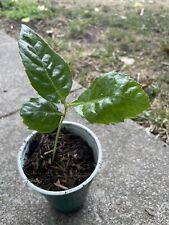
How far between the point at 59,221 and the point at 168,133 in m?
0.72

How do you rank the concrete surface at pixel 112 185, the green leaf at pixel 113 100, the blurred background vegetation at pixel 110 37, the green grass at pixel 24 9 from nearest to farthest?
the green leaf at pixel 113 100, the concrete surface at pixel 112 185, the blurred background vegetation at pixel 110 37, the green grass at pixel 24 9

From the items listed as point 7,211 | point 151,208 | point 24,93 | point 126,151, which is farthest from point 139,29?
point 7,211

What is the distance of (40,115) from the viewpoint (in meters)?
1.07

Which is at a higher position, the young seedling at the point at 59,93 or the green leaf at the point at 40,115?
the young seedling at the point at 59,93

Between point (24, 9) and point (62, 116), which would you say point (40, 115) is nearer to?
point (62, 116)

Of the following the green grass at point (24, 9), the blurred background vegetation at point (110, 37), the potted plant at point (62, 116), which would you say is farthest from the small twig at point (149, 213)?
the green grass at point (24, 9)

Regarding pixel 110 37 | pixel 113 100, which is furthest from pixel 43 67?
pixel 110 37

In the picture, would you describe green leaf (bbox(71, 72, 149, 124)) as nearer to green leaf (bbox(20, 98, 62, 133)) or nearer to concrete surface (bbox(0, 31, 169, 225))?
green leaf (bbox(20, 98, 62, 133))

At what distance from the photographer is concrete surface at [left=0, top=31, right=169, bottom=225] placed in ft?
4.50

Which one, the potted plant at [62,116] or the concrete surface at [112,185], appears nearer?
the potted plant at [62,116]

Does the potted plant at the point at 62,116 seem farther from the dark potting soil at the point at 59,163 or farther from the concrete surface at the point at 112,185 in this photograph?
the concrete surface at the point at 112,185

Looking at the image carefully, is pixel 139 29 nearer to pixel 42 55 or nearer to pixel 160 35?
pixel 160 35

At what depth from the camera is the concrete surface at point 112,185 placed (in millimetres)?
1373

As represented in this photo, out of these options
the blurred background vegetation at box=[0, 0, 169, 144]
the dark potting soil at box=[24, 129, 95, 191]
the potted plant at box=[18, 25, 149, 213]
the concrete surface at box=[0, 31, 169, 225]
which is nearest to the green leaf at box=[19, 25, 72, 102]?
the potted plant at box=[18, 25, 149, 213]
